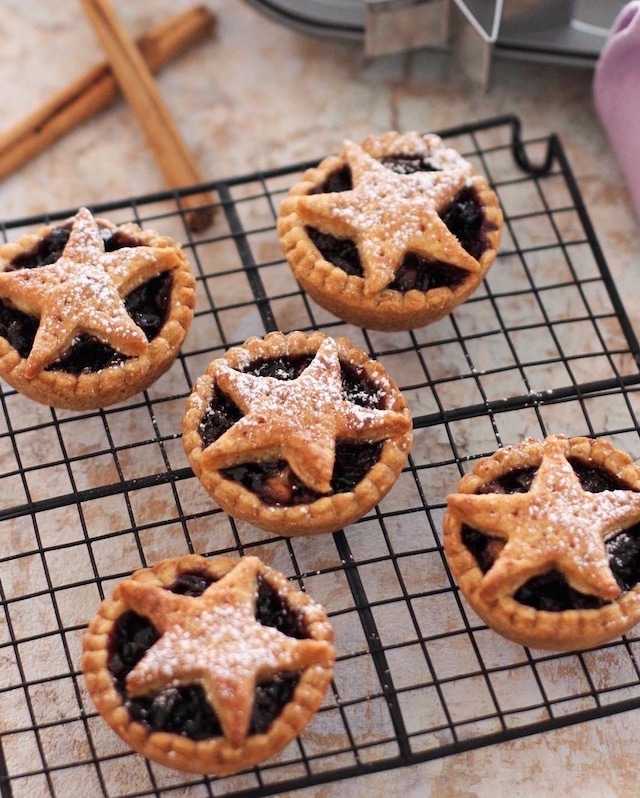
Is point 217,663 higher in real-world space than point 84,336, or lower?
lower

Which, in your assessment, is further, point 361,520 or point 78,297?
point 361,520

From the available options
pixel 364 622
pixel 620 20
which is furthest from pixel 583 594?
pixel 620 20

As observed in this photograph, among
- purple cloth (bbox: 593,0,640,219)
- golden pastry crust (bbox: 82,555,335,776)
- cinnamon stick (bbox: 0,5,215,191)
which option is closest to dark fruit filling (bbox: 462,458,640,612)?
golden pastry crust (bbox: 82,555,335,776)

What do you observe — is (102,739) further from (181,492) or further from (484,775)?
(484,775)

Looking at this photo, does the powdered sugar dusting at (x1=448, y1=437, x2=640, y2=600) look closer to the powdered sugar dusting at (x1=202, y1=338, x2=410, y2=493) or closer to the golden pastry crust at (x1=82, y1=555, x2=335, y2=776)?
the powdered sugar dusting at (x1=202, y1=338, x2=410, y2=493)

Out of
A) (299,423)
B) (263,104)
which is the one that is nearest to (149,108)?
(263,104)

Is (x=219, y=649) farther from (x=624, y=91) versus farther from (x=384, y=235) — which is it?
(x=624, y=91)
